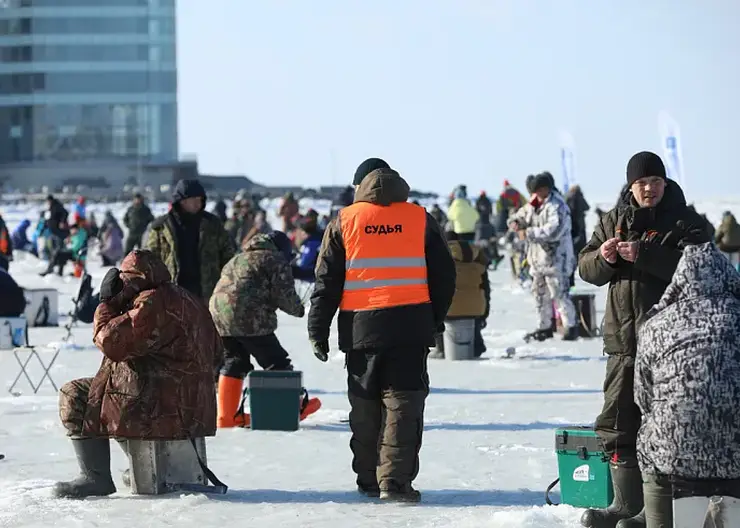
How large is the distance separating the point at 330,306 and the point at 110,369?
1.05 meters

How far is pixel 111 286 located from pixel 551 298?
28.9ft

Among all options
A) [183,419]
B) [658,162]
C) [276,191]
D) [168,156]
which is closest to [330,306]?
[183,419]

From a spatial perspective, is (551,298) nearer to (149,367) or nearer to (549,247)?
(549,247)

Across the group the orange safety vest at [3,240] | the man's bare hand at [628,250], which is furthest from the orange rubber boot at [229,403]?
the orange safety vest at [3,240]

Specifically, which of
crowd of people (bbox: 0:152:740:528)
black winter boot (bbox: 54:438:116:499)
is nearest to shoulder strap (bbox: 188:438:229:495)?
crowd of people (bbox: 0:152:740:528)

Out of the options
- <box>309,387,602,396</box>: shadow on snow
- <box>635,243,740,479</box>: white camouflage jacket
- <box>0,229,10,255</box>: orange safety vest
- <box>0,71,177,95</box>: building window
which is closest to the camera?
<box>635,243,740,479</box>: white camouflage jacket

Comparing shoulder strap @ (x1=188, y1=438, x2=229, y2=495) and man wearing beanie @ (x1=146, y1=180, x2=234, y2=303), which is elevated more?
man wearing beanie @ (x1=146, y1=180, x2=234, y2=303)

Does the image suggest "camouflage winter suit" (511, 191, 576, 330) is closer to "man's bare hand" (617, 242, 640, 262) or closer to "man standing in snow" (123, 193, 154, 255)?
"man's bare hand" (617, 242, 640, 262)

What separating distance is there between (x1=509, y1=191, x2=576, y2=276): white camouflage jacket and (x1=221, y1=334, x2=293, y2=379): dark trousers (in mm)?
5049

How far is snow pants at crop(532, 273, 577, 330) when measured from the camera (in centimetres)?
1551

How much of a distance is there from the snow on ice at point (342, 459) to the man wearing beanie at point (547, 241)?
1.80 ft

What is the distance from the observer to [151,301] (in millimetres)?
7621

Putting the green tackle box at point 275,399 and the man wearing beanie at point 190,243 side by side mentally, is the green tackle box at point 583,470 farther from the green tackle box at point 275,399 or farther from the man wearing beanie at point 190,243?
the man wearing beanie at point 190,243

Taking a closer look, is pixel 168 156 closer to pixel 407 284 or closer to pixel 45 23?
pixel 45 23
